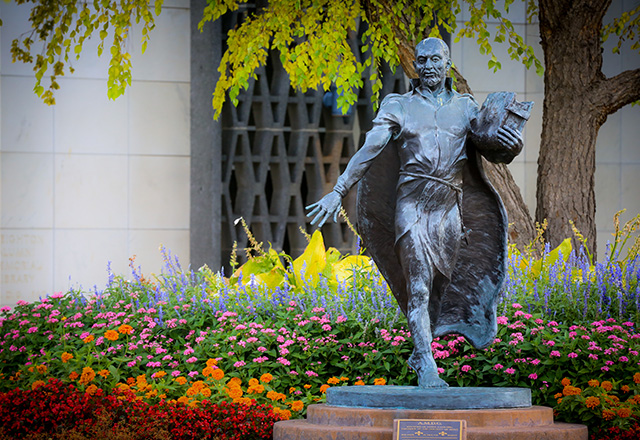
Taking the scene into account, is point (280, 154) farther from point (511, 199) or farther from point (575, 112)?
point (575, 112)

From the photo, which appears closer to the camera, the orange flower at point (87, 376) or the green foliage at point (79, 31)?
the orange flower at point (87, 376)

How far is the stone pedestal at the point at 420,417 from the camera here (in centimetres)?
442

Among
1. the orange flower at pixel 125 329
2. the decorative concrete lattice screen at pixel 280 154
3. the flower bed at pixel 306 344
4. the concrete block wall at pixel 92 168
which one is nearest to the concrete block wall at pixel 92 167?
the concrete block wall at pixel 92 168

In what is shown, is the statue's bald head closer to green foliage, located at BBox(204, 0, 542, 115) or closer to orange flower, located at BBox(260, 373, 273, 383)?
orange flower, located at BBox(260, 373, 273, 383)

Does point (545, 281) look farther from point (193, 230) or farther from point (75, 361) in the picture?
point (193, 230)

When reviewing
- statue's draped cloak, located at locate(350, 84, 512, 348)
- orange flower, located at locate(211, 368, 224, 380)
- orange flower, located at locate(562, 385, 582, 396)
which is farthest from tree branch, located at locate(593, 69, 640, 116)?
orange flower, located at locate(211, 368, 224, 380)

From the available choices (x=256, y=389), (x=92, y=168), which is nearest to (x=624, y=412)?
(x=256, y=389)

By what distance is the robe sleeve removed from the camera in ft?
15.8

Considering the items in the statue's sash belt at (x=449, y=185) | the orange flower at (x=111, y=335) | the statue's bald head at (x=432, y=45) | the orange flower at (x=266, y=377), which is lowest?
the orange flower at (x=266, y=377)

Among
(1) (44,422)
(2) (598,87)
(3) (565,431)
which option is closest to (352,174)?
(3) (565,431)

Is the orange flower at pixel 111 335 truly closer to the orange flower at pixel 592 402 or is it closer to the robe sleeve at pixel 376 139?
the robe sleeve at pixel 376 139

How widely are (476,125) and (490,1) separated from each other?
390cm

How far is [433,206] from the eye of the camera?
16.4 ft

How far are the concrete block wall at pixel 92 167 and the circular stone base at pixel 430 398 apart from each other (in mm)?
5939
